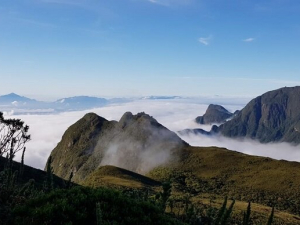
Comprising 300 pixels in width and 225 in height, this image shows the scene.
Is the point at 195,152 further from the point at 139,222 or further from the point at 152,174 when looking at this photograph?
the point at 139,222

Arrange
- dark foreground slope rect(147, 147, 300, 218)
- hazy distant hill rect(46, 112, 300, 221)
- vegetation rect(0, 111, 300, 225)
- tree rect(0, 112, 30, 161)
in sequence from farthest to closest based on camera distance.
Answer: dark foreground slope rect(147, 147, 300, 218) < hazy distant hill rect(46, 112, 300, 221) < tree rect(0, 112, 30, 161) < vegetation rect(0, 111, 300, 225)

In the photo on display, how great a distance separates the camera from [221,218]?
15.0 metres

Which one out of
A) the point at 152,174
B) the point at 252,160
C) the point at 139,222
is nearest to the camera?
the point at 139,222

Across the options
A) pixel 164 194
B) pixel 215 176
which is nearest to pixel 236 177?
pixel 215 176

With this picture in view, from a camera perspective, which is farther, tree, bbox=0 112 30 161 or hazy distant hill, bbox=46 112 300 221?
hazy distant hill, bbox=46 112 300 221

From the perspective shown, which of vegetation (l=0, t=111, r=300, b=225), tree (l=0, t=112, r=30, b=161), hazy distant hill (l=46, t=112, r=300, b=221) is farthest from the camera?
hazy distant hill (l=46, t=112, r=300, b=221)

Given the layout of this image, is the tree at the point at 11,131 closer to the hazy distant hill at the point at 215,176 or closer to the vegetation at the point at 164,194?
the vegetation at the point at 164,194

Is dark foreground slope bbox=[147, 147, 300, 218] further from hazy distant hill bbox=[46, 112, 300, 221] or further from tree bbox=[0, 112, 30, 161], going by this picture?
tree bbox=[0, 112, 30, 161]

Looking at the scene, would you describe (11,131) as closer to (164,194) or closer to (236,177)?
(164,194)

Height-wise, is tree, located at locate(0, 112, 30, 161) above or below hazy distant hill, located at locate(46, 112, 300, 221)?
above

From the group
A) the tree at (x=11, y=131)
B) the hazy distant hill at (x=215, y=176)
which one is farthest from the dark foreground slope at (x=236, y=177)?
the tree at (x=11, y=131)

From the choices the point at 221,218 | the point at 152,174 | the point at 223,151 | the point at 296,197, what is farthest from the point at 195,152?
the point at 221,218

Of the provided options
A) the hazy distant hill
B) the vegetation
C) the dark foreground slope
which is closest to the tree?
the vegetation

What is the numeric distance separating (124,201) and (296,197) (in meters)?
104
